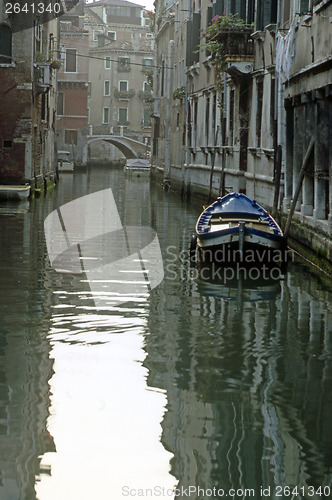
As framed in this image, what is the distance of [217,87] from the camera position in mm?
21766

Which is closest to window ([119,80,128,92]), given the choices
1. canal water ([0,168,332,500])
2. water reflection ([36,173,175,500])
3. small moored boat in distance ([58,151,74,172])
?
small moored boat in distance ([58,151,74,172])

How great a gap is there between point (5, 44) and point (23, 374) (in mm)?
18471

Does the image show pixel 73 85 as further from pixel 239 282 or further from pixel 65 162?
pixel 239 282

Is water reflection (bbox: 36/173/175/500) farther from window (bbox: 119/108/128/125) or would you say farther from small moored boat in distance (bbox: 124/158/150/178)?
window (bbox: 119/108/128/125)

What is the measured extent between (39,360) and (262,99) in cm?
1178

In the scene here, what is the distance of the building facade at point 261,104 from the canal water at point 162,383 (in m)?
1.74

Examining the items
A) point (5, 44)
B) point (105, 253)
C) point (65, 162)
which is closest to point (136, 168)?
point (65, 162)

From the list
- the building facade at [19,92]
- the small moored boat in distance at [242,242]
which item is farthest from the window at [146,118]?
the small moored boat in distance at [242,242]

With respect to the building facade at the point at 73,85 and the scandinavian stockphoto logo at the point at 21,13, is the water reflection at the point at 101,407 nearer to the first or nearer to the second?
the scandinavian stockphoto logo at the point at 21,13

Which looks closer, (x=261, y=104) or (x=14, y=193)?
A: (x=261, y=104)

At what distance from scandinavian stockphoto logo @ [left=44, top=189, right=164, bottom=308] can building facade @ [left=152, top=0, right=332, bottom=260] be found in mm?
2185

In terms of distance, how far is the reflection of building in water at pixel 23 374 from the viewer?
4.55 m

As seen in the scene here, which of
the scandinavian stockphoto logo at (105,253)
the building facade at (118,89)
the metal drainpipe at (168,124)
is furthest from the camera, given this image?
the building facade at (118,89)

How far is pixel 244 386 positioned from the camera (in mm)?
6121
